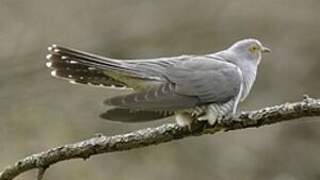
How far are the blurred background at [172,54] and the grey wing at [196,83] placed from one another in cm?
255

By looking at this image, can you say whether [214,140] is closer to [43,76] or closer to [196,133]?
[43,76]

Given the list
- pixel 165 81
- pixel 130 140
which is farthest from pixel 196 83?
pixel 130 140

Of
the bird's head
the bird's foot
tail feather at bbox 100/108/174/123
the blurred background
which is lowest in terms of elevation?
tail feather at bbox 100/108/174/123

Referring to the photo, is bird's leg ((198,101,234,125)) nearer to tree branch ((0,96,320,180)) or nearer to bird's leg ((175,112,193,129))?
bird's leg ((175,112,193,129))

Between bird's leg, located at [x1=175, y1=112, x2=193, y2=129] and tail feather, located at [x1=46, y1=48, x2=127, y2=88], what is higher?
tail feather, located at [x1=46, y1=48, x2=127, y2=88]

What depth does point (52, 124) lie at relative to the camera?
16.4ft

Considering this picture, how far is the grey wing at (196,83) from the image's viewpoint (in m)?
2.00

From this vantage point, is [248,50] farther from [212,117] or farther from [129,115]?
[129,115]

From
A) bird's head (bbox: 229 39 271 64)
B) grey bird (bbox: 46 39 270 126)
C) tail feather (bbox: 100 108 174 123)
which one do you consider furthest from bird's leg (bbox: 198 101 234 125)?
bird's head (bbox: 229 39 271 64)

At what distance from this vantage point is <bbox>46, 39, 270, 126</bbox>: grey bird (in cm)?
190

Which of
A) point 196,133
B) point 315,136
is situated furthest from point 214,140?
point 196,133

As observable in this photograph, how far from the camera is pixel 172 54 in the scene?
512 centimetres

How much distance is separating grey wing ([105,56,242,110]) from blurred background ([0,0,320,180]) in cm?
255

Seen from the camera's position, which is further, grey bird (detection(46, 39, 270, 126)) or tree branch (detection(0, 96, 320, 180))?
grey bird (detection(46, 39, 270, 126))
